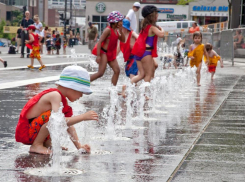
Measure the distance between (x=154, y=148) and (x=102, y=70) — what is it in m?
5.27

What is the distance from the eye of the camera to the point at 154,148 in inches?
209

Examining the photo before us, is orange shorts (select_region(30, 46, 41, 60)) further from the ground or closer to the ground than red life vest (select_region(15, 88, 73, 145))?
further from the ground

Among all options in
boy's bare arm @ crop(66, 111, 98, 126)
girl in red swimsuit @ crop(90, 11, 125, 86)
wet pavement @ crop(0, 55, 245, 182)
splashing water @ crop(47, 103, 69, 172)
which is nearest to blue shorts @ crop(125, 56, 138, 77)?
girl in red swimsuit @ crop(90, 11, 125, 86)

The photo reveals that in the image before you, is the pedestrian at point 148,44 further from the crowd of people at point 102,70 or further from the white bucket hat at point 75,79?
the white bucket hat at point 75,79

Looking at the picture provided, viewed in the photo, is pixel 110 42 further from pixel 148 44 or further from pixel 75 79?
pixel 75 79

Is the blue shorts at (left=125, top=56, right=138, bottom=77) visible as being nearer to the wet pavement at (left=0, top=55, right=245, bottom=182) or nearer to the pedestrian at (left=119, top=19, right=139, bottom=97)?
the pedestrian at (left=119, top=19, right=139, bottom=97)

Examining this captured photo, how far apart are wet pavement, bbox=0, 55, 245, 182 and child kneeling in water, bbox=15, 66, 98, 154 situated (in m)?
0.14

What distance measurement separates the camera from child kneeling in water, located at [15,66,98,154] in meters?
4.67

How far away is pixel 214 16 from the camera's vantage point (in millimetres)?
77875

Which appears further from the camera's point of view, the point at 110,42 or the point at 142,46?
the point at 110,42

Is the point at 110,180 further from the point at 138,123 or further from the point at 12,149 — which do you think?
the point at 138,123

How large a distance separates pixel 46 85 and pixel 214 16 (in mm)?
68122

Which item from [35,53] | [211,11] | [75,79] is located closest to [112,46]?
[75,79]

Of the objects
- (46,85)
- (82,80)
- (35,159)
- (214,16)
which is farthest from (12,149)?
(214,16)
